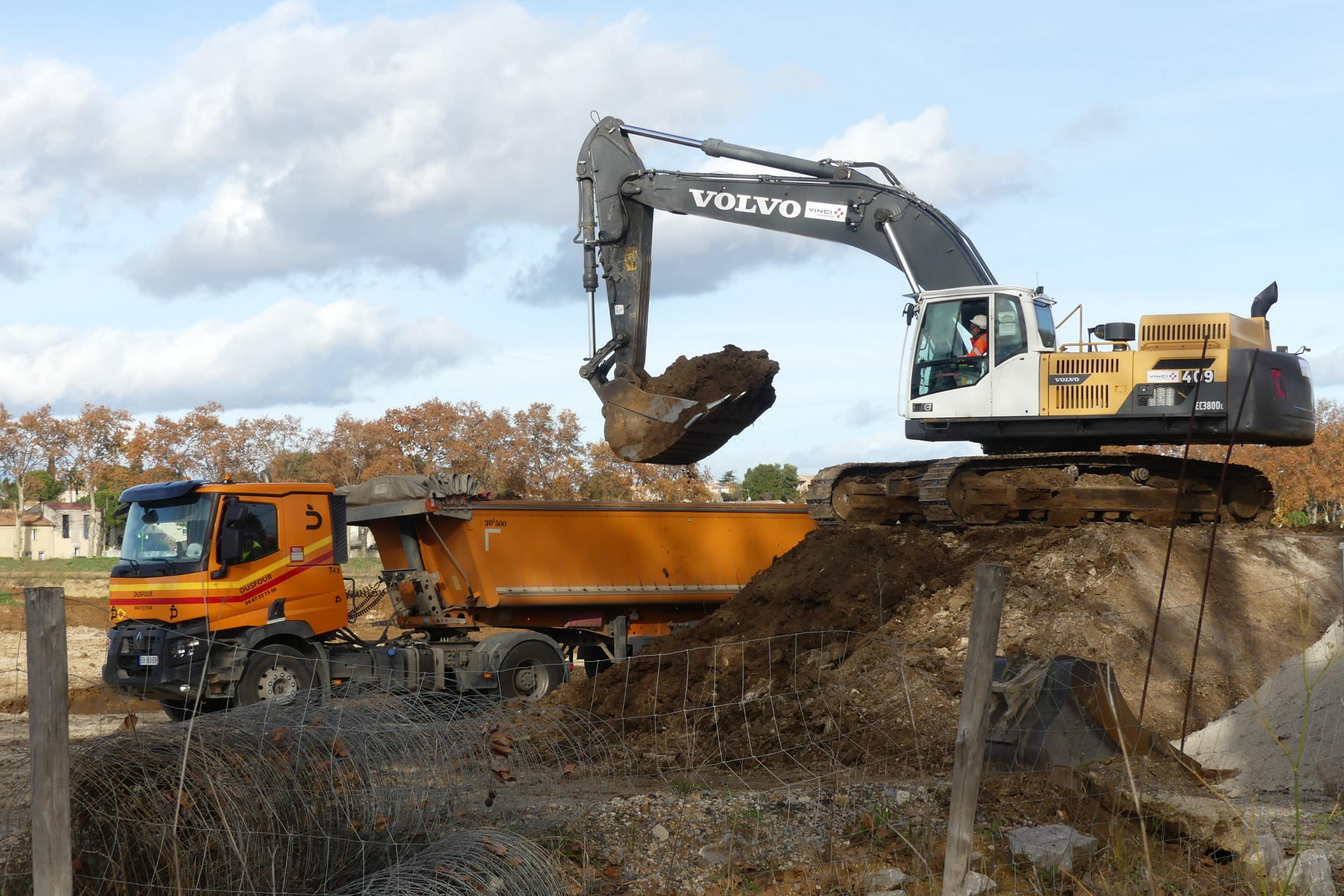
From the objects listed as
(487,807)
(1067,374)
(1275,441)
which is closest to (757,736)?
(487,807)

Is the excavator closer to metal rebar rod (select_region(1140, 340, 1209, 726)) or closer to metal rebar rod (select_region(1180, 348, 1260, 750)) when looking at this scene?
metal rebar rod (select_region(1140, 340, 1209, 726))

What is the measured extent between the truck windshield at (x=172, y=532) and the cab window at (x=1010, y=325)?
8143mm

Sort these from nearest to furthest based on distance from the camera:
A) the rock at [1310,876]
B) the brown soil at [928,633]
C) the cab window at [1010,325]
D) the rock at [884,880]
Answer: the rock at [1310,876], the rock at [884,880], the brown soil at [928,633], the cab window at [1010,325]

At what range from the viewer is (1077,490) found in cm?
1255

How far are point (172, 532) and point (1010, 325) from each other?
8.73 metres

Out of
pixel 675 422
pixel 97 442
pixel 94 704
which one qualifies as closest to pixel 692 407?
pixel 675 422

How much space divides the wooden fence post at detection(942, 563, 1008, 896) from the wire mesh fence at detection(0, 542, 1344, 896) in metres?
0.51

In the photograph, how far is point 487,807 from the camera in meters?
5.37

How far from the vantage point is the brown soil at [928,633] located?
9.12 metres

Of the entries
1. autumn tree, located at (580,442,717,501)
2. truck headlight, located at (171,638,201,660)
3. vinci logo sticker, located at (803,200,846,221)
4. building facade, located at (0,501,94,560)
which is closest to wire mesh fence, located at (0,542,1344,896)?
truck headlight, located at (171,638,201,660)

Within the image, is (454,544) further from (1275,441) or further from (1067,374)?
(1275,441)

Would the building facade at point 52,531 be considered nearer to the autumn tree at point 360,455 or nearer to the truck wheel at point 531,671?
the autumn tree at point 360,455

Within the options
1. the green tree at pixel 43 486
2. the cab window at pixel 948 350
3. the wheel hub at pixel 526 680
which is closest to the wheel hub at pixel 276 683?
the wheel hub at pixel 526 680

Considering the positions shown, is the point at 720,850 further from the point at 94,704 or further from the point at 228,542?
the point at 94,704
